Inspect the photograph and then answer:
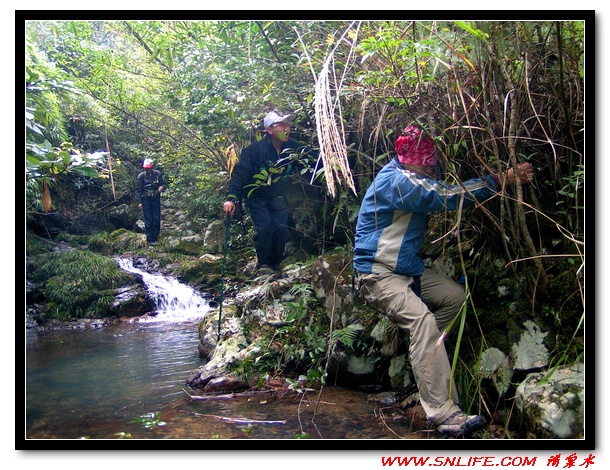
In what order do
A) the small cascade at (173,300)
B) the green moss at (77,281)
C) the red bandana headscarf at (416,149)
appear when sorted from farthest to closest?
the small cascade at (173,300) → the green moss at (77,281) → the red bandana headscarf at (416,149)

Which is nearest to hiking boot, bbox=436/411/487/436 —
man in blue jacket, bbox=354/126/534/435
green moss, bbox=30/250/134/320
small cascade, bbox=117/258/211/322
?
man in blue jacket, bbox=354/126/534/435

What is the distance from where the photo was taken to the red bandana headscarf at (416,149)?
212 cm

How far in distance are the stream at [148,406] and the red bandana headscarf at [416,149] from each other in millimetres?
1136

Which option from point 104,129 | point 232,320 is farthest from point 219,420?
point 104,129

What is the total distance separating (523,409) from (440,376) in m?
0.33

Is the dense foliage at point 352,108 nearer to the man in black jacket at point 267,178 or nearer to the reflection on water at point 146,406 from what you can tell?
the man in black jacket at point 267,178

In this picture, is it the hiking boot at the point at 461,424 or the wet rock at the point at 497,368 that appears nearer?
the hiking boot at the point at 461,424

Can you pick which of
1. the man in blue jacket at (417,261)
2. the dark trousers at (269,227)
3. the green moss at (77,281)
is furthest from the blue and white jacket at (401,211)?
the green moss at (77,281)

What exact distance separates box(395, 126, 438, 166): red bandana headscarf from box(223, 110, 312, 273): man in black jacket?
2.73ft

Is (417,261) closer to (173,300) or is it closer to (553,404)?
(553,404)

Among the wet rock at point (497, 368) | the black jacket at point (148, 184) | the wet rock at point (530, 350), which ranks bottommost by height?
the wet rock at point (497, 368)

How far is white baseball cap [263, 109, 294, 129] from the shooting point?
286cm

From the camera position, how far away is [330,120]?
2.02 meters

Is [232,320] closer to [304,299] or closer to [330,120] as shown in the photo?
[304,299]
